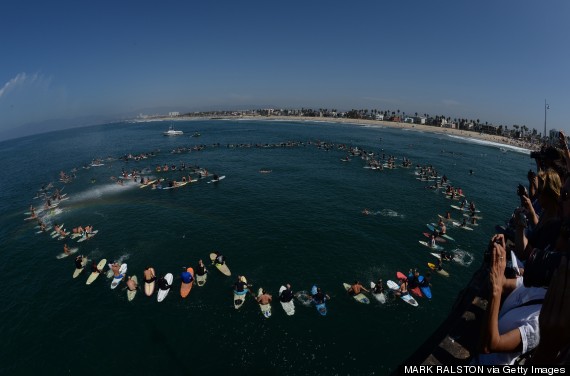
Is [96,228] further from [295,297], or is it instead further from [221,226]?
[295,297]

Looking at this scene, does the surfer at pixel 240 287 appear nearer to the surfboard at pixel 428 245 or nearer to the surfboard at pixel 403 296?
the surfboard at pixel 403 296

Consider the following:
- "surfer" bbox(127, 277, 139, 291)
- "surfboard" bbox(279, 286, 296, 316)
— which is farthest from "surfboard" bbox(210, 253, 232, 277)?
"surfer" bbox(127, 277, 139, 291)

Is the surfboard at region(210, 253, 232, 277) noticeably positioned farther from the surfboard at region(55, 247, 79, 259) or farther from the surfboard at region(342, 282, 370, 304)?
the surfboard at region(55, 247, 79, 259)

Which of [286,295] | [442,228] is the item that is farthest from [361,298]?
[442,228]

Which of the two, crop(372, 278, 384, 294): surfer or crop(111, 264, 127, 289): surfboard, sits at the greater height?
crop(372, 278, 384, 294): surfer

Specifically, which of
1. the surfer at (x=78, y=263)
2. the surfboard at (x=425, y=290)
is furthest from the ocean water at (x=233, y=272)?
the surfer at (x=78, y=263)

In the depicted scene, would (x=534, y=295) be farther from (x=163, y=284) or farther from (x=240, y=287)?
(x=163, y=284)
